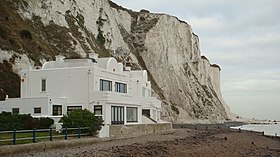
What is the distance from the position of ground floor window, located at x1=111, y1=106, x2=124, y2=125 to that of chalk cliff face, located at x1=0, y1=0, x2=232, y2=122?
57.3ft

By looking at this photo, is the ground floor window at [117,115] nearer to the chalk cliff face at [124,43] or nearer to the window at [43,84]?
the window at [43,84]

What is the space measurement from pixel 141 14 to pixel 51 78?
69624 mm

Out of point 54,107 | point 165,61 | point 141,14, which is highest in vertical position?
point 141,14

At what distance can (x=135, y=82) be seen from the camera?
49125 mm

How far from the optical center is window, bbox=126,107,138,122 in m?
40.0

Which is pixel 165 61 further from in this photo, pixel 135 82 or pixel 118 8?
pixel 135 82

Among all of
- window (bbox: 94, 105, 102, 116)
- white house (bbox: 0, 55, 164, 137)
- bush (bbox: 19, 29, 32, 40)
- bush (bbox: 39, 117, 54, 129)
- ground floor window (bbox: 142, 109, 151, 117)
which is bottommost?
bush (bbox: 39, 117, 54, 129)

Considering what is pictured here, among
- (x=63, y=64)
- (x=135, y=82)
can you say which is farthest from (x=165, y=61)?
(x=63, y=64)

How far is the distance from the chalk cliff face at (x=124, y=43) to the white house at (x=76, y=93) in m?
11.1

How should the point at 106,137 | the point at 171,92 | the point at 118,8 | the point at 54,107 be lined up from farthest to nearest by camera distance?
the point at 118,8 < the point at 171,92 < the point at 54,107 < the point at 106,137

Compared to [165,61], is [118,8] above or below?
above

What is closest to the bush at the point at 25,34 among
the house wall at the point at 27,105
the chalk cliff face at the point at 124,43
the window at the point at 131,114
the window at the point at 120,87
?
the chalk cliff face at the point at 124,43

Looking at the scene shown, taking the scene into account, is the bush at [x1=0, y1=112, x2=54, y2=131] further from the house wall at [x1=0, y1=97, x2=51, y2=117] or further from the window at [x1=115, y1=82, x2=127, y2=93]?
the window at [x1=115, y1=82, x2=127, y2=93]

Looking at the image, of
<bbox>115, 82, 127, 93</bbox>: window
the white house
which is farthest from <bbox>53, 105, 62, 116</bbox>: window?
<bbox>115, 82, 127, 93</bbox>: window
